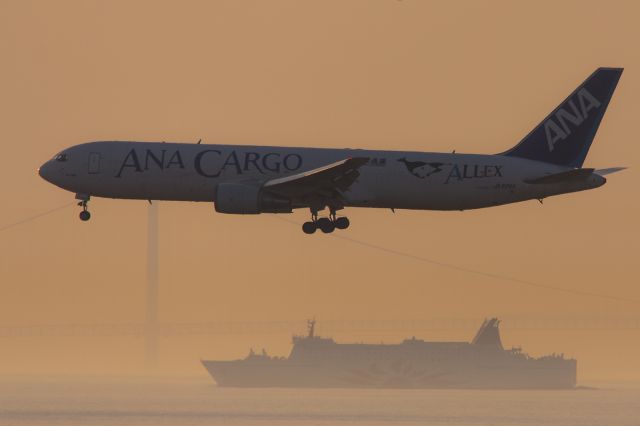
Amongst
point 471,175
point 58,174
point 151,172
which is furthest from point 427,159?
point 58,174

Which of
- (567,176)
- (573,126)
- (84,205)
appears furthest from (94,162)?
(573,126)

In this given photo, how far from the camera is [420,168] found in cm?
8125

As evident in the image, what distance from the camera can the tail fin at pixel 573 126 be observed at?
8512 cm

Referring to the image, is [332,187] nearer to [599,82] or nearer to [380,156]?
[380,156]

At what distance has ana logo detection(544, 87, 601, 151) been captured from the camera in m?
85.5

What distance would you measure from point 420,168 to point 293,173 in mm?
6596

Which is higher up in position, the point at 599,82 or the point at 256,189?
the point at 599,82

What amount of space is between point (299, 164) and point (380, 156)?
166 inches

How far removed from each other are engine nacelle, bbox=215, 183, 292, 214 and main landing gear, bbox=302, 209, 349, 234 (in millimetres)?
3083

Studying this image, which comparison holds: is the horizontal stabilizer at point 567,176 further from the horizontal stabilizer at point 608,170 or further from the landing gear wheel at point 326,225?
the landing gear wheel at point 326,225

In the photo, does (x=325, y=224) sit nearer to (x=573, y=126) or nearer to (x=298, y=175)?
(x=298, y=175)

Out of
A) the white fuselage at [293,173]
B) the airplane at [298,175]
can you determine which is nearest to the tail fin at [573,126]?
the airplane at [298,175]

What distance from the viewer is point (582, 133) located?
281 ft

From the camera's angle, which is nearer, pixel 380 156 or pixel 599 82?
pixel 380 156
